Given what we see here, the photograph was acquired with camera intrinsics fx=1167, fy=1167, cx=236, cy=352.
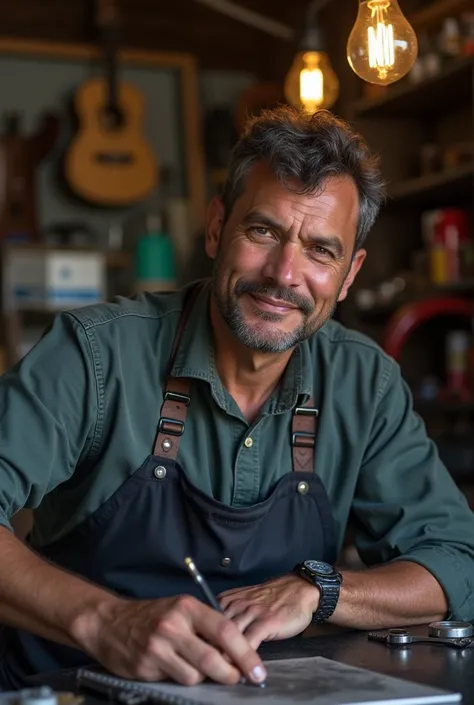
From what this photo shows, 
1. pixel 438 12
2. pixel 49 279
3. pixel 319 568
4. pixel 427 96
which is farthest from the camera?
pixel 49 279

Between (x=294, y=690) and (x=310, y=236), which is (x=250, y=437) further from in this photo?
(x=294, y=690)

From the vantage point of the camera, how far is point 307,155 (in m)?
2.03

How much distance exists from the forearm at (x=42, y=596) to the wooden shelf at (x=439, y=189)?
10.7 ft

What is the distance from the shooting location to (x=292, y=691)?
4.39 feet

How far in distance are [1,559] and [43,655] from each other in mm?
417

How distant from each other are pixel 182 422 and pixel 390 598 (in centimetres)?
46

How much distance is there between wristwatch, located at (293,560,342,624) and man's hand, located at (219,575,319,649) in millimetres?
11

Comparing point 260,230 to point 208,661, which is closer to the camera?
point 208,661

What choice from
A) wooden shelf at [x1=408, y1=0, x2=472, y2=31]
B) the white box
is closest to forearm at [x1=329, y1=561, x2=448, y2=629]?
wooden shelf at [x1=408, y1=0, x2=472, y2=31]

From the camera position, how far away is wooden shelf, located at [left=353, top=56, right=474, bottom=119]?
4.71 metres

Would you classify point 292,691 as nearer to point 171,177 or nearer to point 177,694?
point 177,694

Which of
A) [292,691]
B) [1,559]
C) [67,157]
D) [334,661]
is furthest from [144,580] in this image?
[67,157]

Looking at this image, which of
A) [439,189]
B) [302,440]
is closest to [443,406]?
[439,189]

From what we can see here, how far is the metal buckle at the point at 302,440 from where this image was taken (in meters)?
2.12
